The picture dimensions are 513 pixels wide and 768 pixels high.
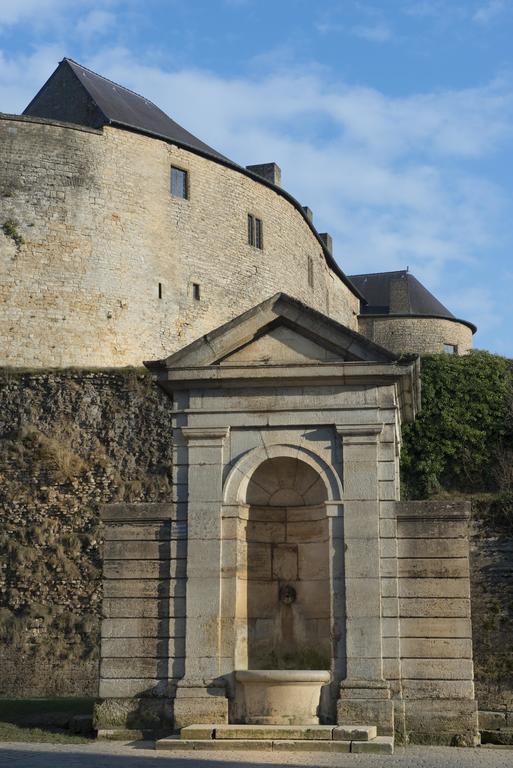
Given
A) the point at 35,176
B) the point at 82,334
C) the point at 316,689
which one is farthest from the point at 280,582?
the point at 35,176

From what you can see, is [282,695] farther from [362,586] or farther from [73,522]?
[73,522]

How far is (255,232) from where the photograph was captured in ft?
131

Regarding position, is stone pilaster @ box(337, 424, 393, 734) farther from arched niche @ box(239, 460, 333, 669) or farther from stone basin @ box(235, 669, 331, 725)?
arched niche @ box(239, 460, 333, 669)

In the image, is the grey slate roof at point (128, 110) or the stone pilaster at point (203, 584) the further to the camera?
the grey slate roof at point (128, 110)

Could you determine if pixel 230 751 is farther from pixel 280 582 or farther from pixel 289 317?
pixel 289 317

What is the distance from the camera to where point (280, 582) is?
1409cm

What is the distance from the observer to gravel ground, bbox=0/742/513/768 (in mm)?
10711

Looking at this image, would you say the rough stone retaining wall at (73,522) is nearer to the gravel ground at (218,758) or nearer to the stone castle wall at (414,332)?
the gravel ground at (218,758)

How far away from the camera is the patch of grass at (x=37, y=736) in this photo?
12.8m

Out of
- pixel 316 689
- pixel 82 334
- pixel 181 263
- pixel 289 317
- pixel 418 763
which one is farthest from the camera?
pixel 181 263

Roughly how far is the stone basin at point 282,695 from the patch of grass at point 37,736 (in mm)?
1823

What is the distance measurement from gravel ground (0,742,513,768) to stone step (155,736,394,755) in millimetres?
157

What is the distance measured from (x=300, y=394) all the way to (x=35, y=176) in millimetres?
22960

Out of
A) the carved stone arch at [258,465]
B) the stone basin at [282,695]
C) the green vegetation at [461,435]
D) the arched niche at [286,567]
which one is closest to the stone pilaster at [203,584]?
the carved stone arch at [258,465]
